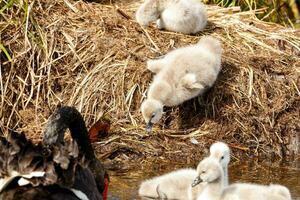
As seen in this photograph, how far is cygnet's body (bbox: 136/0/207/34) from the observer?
8.49 m

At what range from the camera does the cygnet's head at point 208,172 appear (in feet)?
21.0

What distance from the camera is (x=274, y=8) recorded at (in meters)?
10.3

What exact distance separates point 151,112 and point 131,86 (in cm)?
68

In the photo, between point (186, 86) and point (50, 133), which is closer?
point (50, 133)

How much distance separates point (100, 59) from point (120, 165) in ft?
3.63

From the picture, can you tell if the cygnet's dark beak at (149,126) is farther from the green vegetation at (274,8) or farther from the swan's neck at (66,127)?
the green vegetation at (274,8)

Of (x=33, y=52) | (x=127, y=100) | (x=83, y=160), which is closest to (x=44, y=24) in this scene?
(x=33, y=52)

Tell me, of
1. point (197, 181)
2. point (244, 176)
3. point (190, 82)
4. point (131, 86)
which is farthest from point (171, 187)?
point (131, 86)

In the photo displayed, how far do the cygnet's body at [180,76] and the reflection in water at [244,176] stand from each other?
0.37 meters

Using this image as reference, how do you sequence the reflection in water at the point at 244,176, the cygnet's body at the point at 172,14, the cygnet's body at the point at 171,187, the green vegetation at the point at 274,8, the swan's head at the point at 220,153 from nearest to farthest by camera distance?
the swan's head at the point at 220,153 < the cygnet's body at the point at 171,187 < the reflection in water at the point at 244,176 < the cygnet's body at the point at 172,14 < the green vegetation at the point at 274,8

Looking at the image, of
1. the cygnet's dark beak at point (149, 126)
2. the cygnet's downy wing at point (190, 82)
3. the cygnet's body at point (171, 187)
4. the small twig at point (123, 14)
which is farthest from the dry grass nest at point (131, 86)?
the cygnet's body at point (171, 187)

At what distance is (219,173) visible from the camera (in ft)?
21.1

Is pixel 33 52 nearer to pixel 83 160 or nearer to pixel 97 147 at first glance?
pixel 97 147

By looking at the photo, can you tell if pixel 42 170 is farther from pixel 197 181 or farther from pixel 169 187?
pixel 169 187
